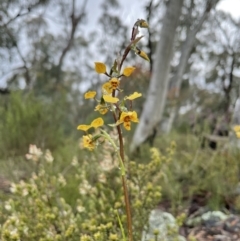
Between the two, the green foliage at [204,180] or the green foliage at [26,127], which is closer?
the green foliage at [204,180]

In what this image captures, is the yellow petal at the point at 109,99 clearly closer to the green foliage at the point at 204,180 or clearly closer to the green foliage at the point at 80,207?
the green foliage at the point at 80,207

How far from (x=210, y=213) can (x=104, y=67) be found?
1856 mm

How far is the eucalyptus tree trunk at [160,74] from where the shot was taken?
5.47 m

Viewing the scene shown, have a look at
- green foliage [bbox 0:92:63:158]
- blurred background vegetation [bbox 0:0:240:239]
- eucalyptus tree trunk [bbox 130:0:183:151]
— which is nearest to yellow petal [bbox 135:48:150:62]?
blurred background vegetation [bbox 0:0:240:239]

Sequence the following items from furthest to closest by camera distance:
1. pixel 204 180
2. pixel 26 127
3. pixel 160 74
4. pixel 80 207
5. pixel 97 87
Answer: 1. pixel 97 87
2. pixel 160 74
3. pixel 26 127
4. pixel 204 180
5. pixel 80 207

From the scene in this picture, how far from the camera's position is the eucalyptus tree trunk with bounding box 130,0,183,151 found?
5469 mm

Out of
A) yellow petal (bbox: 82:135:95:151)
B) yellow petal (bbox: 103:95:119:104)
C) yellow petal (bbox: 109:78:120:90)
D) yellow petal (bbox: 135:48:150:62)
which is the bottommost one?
yellow petal (bbox: 82:135:95:151)

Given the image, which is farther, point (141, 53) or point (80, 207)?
point (80, 207)

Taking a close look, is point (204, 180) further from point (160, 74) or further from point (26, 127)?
point (26, 127)

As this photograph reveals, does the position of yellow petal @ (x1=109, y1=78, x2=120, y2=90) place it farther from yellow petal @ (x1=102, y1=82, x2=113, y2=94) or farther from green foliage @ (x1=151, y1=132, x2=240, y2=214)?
green foliage @ (x1=151, y1=132, x2=240, y2=214)

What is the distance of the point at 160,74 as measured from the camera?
5.58m

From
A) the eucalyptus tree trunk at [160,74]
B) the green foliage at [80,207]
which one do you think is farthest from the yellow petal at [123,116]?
the eucalyptus tree trunk at [160,74]

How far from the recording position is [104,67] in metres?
1.27

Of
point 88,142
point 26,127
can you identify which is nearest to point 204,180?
point 88,142
